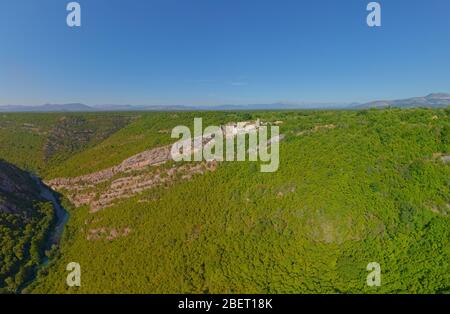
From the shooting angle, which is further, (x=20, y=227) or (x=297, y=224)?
(x=20, y=227)

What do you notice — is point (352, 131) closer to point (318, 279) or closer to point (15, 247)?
point (318, 279)

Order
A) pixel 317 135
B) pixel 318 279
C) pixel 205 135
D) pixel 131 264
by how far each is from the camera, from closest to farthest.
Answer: pixel 318 279
pixel 131 264
pixel 317 135
pixel 205 135

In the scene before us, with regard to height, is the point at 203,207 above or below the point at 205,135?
below

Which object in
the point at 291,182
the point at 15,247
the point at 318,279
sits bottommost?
the point at 15,247

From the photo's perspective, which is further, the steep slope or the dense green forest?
the steep slope

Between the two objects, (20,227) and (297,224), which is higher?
(297,224)

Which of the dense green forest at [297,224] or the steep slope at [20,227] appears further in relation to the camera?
the steep slope at [20,227]
